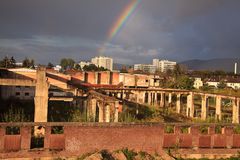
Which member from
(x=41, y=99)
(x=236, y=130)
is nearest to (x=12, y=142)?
(x=41, y=99)

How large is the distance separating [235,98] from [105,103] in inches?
541

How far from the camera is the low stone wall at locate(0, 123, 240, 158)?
10.8 metres

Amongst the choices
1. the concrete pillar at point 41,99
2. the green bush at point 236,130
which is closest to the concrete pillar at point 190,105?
the green bush at point 236,130

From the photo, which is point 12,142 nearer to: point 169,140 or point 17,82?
point 17,82

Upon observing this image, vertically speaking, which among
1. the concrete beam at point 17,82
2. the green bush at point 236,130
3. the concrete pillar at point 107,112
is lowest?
the green bush at point 236,130

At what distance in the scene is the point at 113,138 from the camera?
11.7 m

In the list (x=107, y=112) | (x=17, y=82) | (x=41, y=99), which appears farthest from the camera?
(x=107, y=112)

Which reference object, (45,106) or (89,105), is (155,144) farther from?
(89,105)

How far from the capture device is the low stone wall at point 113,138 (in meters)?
10.8

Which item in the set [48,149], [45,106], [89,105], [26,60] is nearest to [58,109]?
[89,105]

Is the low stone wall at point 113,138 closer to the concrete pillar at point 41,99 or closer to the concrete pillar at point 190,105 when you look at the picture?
the concrete pillar at point 41,99

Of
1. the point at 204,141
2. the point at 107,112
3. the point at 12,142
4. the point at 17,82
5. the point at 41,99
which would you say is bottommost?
the point at 204,141

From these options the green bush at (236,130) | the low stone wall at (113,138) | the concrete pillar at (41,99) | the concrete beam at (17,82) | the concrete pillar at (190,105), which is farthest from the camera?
the concrete pillar at (190,105)

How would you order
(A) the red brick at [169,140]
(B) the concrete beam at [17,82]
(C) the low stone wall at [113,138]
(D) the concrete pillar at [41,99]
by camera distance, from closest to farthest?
(C) the low stone wall at [113,138] < (A) the red brick at [169,140] < (D) the concrete pillar at [41,99] < (B) the concrete beam at [17,82]
